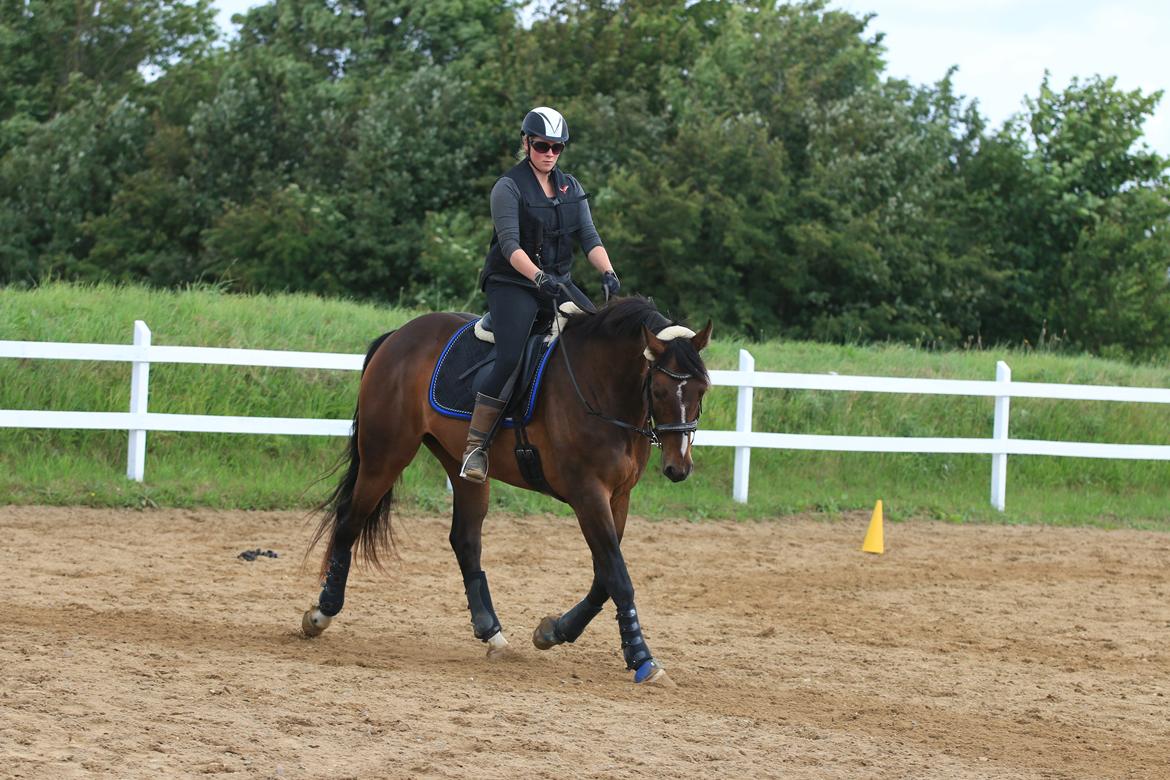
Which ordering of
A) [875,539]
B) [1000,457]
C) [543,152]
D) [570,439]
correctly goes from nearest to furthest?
[570,439] → [543,152] → [875,539] → [1000,457]

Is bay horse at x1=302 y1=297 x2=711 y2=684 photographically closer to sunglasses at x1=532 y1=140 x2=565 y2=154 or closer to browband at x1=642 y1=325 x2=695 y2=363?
browband at x1=642 y1=325 x2=695 y2=363

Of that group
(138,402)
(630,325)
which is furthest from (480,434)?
(138,402)

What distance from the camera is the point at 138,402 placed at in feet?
40.1

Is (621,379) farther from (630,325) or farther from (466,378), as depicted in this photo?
(466,378)

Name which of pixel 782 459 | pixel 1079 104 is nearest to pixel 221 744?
pixel 782 459

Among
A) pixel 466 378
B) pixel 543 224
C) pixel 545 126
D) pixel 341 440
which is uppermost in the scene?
pixel 545 126

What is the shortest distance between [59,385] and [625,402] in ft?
28.8

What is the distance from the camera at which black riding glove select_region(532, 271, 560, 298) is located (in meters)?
6.80

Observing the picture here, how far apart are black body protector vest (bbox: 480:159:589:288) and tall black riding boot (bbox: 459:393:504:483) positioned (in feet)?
2.27

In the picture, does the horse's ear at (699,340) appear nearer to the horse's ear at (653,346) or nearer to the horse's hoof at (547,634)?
the horse's ear at (653,346)

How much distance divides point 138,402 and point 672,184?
18.3 m

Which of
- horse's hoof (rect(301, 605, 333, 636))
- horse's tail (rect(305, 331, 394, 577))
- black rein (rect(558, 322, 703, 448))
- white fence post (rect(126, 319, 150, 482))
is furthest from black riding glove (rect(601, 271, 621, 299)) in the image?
white fence post (rect(126, 319, 150, 482))

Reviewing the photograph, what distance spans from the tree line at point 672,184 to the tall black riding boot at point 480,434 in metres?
19.3

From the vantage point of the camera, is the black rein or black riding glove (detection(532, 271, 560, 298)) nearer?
the black rein
